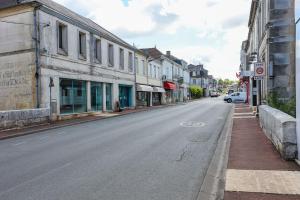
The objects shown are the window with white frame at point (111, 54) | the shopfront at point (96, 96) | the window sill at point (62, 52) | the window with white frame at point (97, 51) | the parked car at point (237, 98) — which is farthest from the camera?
the parked car at point (237, 98)

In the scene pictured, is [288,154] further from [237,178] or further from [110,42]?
[110,42]

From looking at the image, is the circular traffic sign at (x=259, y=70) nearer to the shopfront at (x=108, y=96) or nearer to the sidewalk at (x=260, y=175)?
the sidewalk at (x=260, y=175)

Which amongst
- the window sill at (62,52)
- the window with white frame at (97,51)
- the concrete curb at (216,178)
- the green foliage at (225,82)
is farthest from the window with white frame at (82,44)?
the green foliage at (225,82)

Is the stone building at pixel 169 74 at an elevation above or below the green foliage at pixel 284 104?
above

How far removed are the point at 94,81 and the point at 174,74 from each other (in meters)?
35.5

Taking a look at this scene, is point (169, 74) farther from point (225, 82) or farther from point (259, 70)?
point (225, 82)

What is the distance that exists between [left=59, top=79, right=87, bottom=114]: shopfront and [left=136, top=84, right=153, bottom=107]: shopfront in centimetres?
1284

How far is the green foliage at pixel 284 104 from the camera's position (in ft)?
38.5

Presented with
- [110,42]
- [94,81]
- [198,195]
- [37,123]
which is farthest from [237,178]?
[110,42]

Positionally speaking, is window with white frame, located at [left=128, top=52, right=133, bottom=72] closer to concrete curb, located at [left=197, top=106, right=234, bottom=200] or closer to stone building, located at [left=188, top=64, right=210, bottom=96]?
concrete curb, located at [left=197, top=106, right=234, bottom=200]

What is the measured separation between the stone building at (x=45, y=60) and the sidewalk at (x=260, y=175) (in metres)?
14.1

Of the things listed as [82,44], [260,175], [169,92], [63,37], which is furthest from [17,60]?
[169,92]

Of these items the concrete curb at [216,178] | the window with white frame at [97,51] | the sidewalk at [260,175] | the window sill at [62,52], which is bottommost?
the concrete curb at [216,178]

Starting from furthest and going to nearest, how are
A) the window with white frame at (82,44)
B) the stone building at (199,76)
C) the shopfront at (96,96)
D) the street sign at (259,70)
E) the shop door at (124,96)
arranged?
the stone building at (199,76) → the shop door at (124,96) → the shopfront at (96,96) → the window with white frame at (82,44) → the street sign at (259,70)
